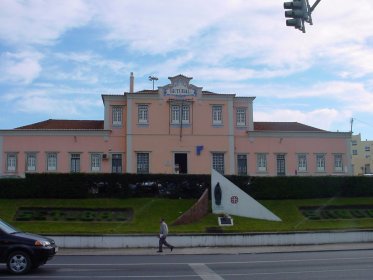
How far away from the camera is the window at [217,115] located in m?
53.0

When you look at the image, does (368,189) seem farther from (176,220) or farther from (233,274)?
(233,274)

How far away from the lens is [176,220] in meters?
33.3

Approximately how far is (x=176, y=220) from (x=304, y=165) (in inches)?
990

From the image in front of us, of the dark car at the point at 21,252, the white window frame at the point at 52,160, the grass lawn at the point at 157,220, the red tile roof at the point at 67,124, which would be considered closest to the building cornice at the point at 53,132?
the red tile roof at the point at 67,124

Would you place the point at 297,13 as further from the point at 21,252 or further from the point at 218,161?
the point at 218,161

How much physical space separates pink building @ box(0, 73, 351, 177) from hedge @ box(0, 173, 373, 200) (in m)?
10.5

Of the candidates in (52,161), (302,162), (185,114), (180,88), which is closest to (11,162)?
(52,161)

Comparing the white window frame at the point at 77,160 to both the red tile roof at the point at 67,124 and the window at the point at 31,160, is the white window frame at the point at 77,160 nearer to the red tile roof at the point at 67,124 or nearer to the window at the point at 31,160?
the red tile roof at the point at 67,124

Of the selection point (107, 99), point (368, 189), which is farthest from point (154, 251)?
point (107, 99)

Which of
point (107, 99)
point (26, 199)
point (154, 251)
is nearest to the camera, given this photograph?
point (154, 251)

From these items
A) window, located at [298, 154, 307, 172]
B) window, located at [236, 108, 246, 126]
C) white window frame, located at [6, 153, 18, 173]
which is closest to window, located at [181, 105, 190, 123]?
window, located at [236, 108, 246, 126]

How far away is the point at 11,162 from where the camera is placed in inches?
2013

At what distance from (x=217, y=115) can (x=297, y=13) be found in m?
41.2

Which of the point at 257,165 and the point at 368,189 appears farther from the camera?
the point at 257,165
